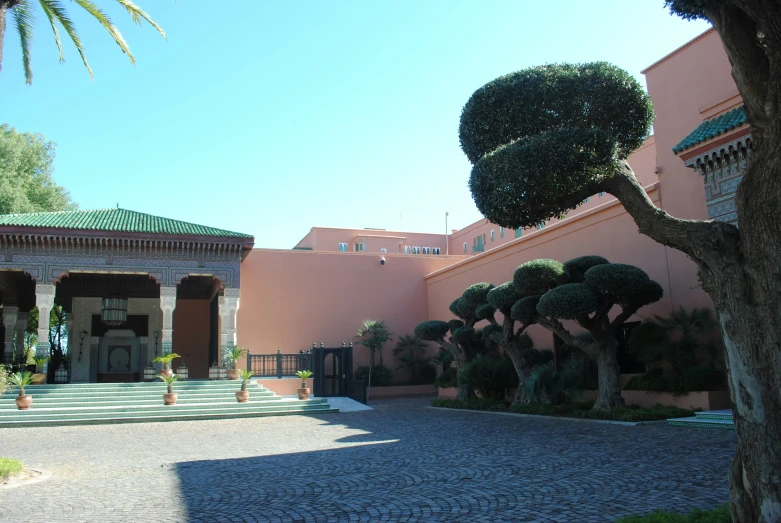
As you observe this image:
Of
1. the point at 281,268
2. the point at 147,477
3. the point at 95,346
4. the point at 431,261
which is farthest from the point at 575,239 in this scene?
the point at 95,346

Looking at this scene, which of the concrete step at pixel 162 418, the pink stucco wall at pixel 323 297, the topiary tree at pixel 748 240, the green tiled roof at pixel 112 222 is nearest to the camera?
the topiary tree at pixel 748 240

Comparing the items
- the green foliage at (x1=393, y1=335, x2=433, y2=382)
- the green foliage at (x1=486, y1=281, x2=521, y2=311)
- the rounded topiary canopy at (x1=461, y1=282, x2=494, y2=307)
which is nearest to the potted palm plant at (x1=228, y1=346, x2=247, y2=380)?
the green foliage at (x1=393, y1=335, x2=433, y2=382)

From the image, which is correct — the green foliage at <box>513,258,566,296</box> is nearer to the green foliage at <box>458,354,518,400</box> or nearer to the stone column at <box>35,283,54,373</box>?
the green foliage at <box>458,354,518,400</box>

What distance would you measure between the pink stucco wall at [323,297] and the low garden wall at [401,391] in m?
0.85

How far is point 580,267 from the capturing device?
14.1 meters

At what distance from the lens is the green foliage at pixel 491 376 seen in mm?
16391

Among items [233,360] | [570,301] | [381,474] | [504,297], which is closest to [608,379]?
[570,301]

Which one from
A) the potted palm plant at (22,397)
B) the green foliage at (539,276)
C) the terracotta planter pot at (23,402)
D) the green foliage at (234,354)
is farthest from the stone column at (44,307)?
the green foliage at (539,276)

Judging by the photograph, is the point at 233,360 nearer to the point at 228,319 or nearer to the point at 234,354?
the point at 234,354

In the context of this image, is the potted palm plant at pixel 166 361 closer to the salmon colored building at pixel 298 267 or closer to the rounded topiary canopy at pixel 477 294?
the salmon colored building at pixel 298 267

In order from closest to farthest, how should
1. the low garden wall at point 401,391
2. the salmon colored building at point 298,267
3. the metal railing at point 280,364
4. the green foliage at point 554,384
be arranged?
the salmon colored building at point 298,267
the green foliage at point 554,384
the metal railing at point 280,364
the low garden wall at point 401,391

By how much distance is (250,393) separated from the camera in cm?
1845

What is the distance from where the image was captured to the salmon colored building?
13625mm

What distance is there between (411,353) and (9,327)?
1454 cm
